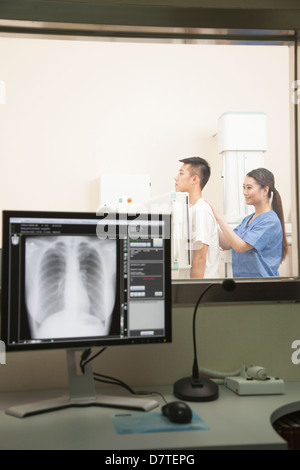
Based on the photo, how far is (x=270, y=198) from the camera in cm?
372

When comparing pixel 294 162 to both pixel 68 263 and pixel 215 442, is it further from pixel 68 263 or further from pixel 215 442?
pixel 215 442

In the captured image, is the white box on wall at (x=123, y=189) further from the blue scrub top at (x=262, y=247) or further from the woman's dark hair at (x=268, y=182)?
the blue scrub top at (x=262, y=247)

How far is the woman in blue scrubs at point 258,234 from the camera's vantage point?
3.16 metres

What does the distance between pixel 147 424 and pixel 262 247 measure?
2.21 metres

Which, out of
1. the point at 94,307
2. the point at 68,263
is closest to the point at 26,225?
the point at 68,263

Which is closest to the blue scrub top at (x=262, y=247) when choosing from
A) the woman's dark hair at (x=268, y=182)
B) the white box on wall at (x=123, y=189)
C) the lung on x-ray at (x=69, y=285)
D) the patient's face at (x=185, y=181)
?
the woman's dark hair at (x=268, y=182)

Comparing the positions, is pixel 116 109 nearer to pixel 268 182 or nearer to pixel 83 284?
pixel 268 182

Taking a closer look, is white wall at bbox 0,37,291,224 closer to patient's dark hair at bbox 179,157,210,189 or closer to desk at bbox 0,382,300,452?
patient's dark hair at bbox 179,157,210,189

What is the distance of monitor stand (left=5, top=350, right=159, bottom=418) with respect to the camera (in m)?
1.21

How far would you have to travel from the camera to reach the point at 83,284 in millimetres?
1300

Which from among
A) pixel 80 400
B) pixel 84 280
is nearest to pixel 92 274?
pixel 84 280

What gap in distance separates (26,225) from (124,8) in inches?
37.0

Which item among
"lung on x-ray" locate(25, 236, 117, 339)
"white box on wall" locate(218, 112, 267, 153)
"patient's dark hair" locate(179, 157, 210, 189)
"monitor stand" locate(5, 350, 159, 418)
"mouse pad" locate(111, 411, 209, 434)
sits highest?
"white box on wall" locate(218, 112, 267, 153)

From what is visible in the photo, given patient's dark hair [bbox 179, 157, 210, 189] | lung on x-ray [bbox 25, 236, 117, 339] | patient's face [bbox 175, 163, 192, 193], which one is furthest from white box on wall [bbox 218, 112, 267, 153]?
lung on x-ray [bbox 25, 236, 117, 339]
